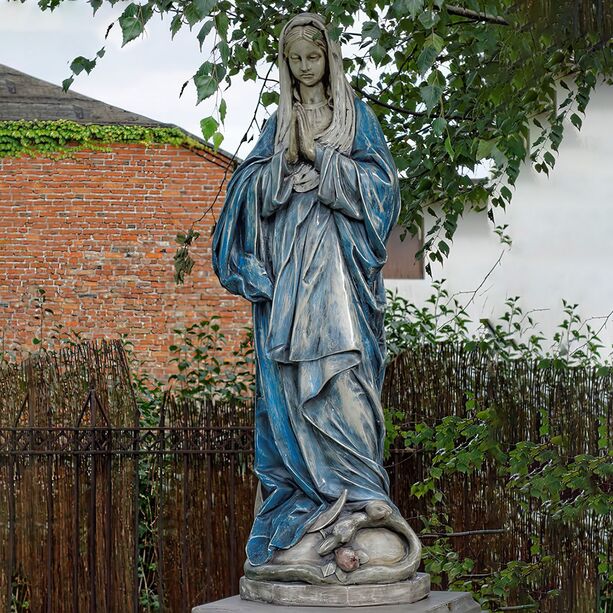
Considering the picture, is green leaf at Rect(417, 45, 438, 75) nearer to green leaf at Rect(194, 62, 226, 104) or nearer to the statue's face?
the statue's face

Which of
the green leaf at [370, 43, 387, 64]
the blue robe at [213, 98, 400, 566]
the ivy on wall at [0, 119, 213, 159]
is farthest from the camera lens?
the ivy on wall at [0, 119, 213, 159]

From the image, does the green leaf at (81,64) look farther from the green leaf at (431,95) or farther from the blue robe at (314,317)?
the green leaf at (431,95)

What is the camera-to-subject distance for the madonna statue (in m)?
4.44

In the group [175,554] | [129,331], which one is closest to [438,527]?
[175,554]

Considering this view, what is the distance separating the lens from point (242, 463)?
7477 mm

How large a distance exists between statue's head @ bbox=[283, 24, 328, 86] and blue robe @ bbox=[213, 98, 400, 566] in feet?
0.77

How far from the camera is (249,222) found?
4.85m

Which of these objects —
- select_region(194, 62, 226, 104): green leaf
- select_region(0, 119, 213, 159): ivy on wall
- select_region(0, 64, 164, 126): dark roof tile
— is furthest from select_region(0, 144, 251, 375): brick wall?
select_region(194, 62, 226, 104): green leaf

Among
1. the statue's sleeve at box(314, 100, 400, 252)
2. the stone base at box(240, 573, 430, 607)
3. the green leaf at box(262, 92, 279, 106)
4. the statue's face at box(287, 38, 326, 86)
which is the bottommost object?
the stone base at box(240, 573, 430, 607)

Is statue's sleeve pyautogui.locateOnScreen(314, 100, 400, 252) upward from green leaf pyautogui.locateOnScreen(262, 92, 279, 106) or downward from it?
downward

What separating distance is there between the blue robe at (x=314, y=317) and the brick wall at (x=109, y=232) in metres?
9.30

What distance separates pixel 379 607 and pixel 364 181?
5.64 ft

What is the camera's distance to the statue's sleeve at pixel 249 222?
15.6 ft

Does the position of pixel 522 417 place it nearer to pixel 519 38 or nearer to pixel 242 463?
pixel 242 463
